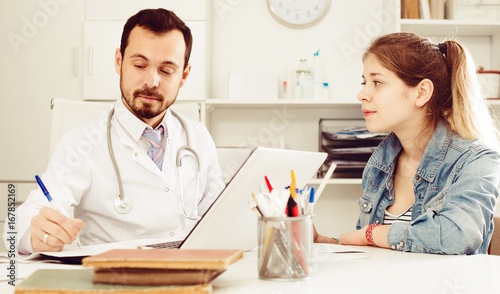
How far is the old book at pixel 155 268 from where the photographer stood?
624 mm

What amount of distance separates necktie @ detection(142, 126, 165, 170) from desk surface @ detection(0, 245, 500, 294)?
0.54 metres

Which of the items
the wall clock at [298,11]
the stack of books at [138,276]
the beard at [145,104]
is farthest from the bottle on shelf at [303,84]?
the stack of books at [138,276]

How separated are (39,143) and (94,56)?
1.74 ft

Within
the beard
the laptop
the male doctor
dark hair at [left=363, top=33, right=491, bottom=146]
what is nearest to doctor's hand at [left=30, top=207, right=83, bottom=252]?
the laptop

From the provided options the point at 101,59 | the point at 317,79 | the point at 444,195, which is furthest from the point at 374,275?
the point at 101,59

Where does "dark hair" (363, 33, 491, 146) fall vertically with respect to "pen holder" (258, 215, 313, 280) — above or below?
above

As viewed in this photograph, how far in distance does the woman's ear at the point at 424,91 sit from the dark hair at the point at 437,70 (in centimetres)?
1

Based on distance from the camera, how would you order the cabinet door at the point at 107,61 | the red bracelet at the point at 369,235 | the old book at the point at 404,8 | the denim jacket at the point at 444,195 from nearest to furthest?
the denim jacket at the point at 444,195, the red bracelet at the point at 369,235, the cabinet door at the point at 107,61, the old book at the point at 404,8

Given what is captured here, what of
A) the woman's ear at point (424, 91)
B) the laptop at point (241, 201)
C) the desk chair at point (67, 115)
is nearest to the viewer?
the laptop at point (241, 201)

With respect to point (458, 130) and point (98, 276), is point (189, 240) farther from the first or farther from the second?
point (458, 130)

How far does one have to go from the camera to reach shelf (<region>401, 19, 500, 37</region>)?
2.70 m

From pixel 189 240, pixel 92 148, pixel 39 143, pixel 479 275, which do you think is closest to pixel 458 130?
pixel 479 275

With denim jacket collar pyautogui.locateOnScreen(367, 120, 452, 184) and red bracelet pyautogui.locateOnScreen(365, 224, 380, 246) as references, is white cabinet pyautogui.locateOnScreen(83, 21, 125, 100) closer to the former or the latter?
denim jacket collar pyautogui.locateOnScreen(367, 120, 452, 184)

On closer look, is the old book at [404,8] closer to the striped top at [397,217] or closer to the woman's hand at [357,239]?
the striped top at [397,217]
